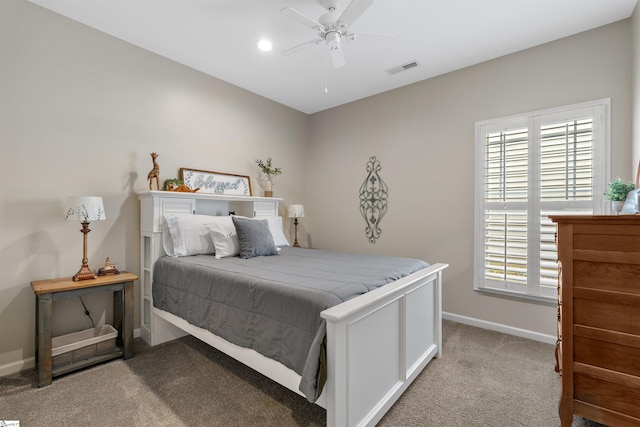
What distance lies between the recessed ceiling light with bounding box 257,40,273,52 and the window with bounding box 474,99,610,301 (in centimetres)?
241

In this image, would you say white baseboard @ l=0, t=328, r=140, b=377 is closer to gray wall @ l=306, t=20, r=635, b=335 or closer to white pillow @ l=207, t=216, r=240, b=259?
white pillow @ l=207, t=216, r=240, b=259

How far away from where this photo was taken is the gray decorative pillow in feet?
9.19

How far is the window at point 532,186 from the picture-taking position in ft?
8.55

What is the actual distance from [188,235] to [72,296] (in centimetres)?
97

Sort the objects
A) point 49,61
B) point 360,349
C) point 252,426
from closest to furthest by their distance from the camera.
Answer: point 360,349 → point 252,426 → point 49,61

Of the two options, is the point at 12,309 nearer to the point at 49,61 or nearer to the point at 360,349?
the point at 49,61

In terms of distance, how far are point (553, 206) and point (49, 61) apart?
473 centimetres

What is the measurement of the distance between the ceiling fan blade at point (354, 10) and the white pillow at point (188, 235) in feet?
7.21

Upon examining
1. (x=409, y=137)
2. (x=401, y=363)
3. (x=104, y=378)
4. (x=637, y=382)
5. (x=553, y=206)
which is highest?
(x=409, y=137)

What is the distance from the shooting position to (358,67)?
3.32 meters

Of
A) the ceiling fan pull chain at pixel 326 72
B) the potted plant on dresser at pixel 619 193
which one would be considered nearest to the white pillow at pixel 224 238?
the ceiling fan pull chain at pixel 326 72

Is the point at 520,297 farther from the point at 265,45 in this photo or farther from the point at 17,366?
the point at 17,366

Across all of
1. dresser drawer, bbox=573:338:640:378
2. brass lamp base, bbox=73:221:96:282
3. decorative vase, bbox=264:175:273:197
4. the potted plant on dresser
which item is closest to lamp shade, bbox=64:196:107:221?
brass lamp base, bbox=73:221:96:282

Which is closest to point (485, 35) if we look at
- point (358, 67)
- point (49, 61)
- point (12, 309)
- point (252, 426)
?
point (358, 67)
